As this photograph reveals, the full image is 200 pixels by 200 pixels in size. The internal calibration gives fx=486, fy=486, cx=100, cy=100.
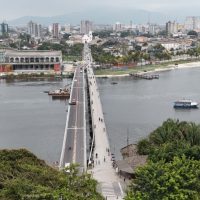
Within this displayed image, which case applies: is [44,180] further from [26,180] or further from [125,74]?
[125,74]

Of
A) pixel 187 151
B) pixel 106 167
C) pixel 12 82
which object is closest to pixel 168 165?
pixel 187 151

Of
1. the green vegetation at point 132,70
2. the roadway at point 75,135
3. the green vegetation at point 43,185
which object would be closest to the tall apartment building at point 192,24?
the green vegetation at point 132,70

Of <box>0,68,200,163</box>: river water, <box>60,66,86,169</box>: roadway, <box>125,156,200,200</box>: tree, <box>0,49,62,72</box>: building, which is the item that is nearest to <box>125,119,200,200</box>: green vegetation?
<box>125,156,200,200</box>: tree

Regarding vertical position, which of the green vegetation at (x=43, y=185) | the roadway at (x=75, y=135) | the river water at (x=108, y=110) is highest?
the green vegetation at (x=43, y=185)

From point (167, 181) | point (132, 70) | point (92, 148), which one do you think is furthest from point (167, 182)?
point (132, 70)

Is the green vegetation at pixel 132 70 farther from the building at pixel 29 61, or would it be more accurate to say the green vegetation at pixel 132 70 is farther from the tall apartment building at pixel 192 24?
the tall apartment building at pixel 192 24

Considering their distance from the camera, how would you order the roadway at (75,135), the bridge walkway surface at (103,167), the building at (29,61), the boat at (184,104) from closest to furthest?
1. the bridge walkway surface at (103,167)
2. the roadway at (75,135)
3. the boat at (184,104)
4. the building at (29,61)

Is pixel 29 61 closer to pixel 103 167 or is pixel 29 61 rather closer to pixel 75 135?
pixel 75 135
